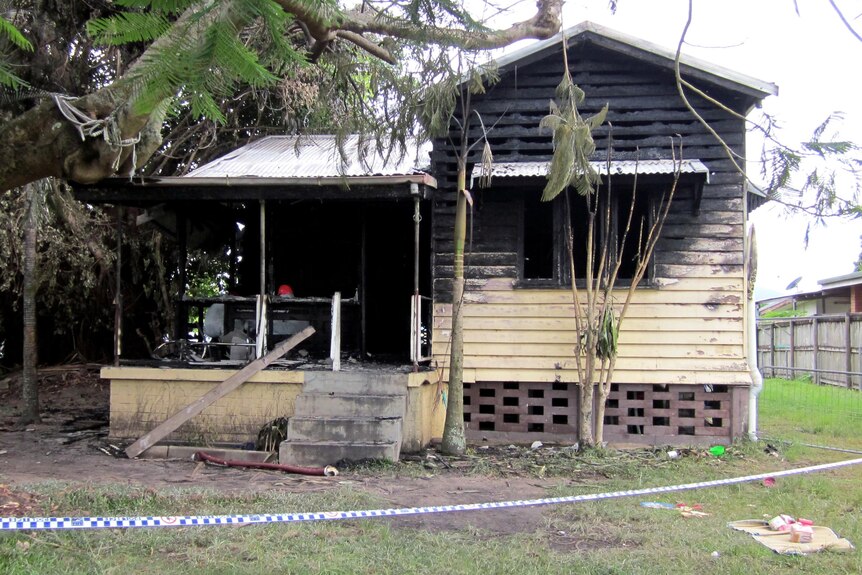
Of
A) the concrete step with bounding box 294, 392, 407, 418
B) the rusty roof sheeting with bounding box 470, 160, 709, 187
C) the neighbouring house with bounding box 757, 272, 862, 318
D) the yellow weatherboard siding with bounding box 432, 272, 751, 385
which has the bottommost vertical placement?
the concrete step with bounding box 294, 392, 407, 418

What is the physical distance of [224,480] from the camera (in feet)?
23.1

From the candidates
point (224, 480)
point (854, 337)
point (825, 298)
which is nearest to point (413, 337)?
point (224, 480)

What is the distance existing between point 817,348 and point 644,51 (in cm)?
1209

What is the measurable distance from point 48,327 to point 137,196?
8503mm

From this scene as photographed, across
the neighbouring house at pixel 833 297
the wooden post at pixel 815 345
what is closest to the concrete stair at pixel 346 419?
the wooden post at pixel 815 345

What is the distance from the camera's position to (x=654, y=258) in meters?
9.53

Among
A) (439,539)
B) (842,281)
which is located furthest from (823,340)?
(439,539)

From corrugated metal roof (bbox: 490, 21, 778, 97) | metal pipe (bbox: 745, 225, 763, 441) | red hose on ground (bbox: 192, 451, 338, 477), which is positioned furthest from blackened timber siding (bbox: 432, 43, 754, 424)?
red hose on ground (bbox: 192, 451, 338, 477)

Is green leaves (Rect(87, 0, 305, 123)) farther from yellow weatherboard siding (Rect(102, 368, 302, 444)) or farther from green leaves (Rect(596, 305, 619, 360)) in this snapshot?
green leaves (Rect(596, 305, 619, 360))

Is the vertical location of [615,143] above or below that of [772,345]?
above

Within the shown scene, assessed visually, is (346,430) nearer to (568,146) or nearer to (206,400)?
(206,400)

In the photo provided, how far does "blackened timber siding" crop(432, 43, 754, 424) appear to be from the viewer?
30.9 feet

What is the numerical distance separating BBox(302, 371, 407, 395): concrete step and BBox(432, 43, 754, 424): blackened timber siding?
1.36 m

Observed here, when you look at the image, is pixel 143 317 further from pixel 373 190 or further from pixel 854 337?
pixel 854 337
